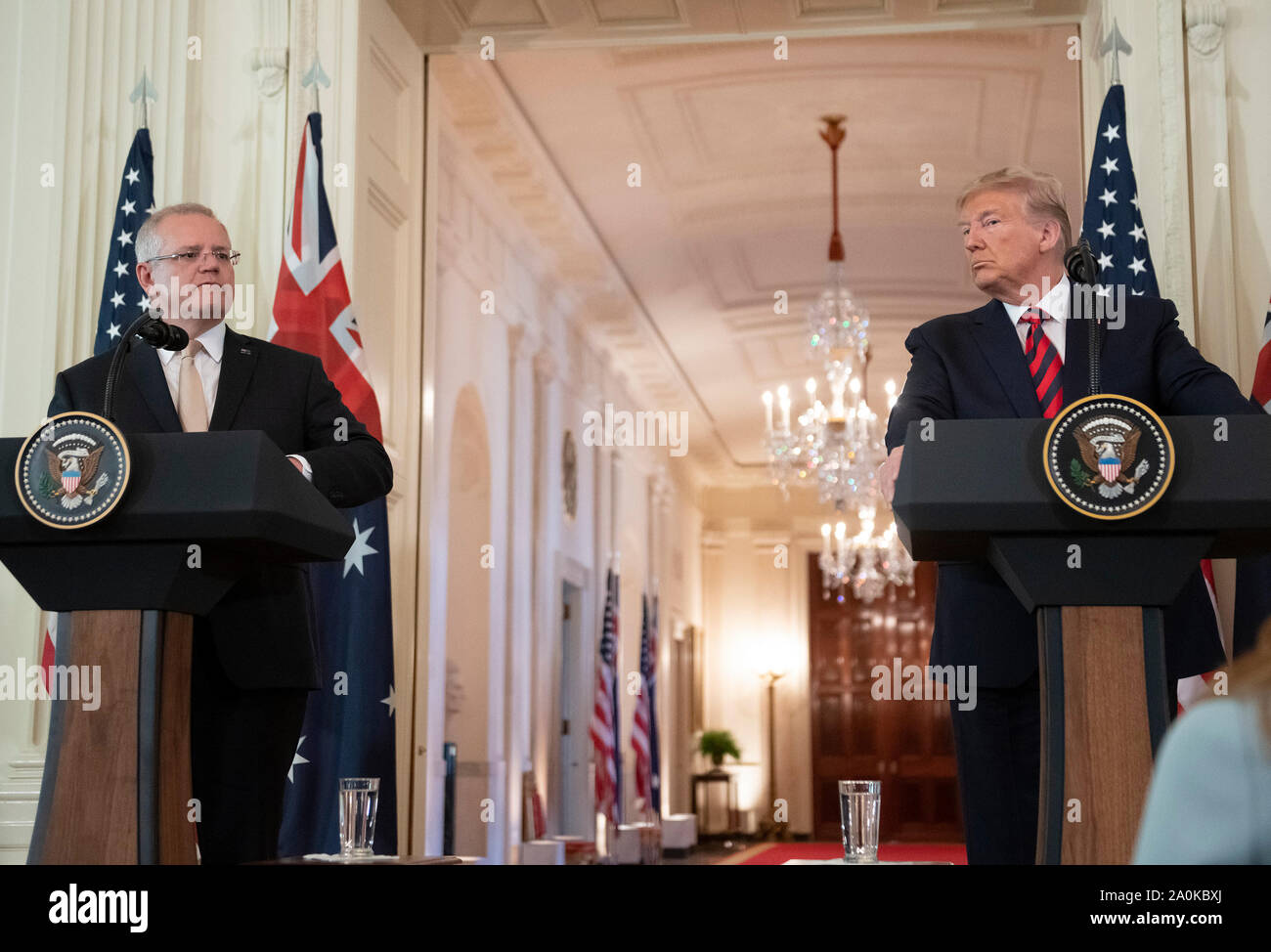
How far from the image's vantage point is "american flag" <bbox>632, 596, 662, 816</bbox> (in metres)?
13.2

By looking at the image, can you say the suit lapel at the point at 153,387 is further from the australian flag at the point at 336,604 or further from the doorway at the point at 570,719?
the doorway at the point at 570,719

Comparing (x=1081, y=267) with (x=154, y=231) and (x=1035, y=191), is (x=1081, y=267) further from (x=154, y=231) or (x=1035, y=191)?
(x=154, y=231)

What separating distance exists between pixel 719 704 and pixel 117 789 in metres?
17.0

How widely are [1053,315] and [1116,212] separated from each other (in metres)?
2.00

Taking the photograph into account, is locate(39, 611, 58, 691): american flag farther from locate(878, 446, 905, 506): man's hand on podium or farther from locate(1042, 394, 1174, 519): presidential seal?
locate(1042, 394, 1174, 519): presidential seal

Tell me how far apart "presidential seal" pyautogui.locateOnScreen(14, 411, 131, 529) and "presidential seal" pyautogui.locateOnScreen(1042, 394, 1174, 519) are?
4.57ft

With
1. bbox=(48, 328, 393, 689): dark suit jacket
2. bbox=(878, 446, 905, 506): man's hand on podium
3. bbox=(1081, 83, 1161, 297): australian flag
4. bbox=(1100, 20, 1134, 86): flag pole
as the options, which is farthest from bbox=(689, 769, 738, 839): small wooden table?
bbox=(878, 446, 905, 506): man's hand on podium

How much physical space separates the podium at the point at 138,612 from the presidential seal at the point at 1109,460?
1.18 m

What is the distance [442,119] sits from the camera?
8.20 metres

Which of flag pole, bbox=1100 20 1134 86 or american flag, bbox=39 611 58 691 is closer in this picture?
american flag, bbox=39 611 58 691

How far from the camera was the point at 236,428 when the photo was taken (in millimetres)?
2852

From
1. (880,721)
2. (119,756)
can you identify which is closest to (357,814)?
(119,756)

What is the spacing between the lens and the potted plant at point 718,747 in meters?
17.5
